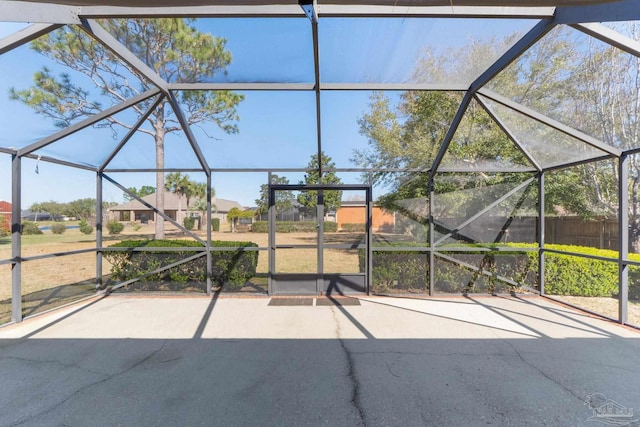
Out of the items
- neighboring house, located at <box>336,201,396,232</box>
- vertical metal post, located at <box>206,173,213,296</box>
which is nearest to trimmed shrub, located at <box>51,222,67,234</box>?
vertical metal post, located at <box>206,173,213,296</box>

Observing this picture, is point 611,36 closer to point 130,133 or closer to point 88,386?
point 88,386

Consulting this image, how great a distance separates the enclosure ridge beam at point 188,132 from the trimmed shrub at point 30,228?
3.34m

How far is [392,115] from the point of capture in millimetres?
4273

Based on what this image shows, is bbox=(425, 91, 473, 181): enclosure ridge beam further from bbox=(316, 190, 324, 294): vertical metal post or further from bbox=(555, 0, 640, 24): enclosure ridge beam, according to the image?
bbox=(316, 190, 324, 294): vertical metal post

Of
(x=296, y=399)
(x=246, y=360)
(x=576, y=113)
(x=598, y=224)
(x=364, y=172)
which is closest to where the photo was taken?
(x=296, y=399)

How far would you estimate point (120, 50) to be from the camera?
9.45 ft

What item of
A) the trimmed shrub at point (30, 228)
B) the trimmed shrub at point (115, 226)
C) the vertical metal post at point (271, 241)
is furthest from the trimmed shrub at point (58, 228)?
the vertical metal post at point (271, 241)

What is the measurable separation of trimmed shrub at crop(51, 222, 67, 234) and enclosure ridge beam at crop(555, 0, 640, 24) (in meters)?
11.2

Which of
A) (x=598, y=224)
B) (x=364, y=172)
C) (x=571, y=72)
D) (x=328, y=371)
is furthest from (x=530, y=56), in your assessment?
(x=598, y=224)

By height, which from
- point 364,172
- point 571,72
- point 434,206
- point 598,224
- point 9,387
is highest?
point 571,72

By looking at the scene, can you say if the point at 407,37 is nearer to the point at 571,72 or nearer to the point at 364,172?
the point at 571,72

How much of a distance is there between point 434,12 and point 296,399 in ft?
10.5

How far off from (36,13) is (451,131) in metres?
4.57
